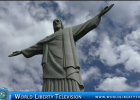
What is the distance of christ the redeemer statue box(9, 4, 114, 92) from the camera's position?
36.2ft

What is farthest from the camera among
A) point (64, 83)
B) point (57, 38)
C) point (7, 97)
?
point (57, 38)

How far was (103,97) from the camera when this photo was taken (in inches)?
357

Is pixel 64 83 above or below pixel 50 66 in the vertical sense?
below

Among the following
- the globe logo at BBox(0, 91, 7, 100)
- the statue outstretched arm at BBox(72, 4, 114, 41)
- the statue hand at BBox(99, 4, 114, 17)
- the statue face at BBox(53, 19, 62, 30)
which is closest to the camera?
the globe logo at BBox(0, 91, 7, 100)

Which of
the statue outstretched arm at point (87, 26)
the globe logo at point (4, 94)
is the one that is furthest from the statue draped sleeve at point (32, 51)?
the globe logo at point (4, 94)

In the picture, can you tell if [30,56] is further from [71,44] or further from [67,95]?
[67,95]

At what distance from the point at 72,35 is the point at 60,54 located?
151cm

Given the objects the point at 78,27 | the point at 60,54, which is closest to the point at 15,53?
the point at 60,54

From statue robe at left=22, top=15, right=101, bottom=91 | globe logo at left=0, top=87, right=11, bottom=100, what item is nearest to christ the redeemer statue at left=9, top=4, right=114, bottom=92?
statue robe at left=22, top=15, right=101, bottom=91

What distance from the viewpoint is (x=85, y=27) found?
12.7m

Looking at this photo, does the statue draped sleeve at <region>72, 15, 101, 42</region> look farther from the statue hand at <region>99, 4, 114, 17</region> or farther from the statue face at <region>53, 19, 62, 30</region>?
the statue face at <region>53, 19, 62, 30</region>

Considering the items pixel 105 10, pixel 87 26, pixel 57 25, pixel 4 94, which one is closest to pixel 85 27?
pixel 87 26

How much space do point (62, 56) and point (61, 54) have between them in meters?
0.16

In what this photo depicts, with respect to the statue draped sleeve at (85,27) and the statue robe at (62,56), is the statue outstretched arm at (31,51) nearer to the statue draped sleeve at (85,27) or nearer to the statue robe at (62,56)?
the statue robe at (62,56)
